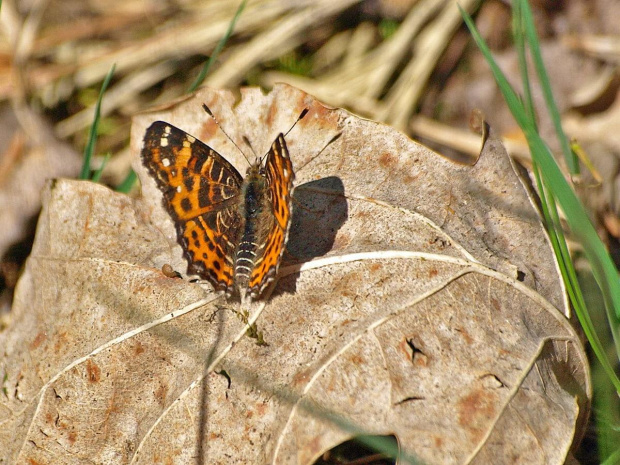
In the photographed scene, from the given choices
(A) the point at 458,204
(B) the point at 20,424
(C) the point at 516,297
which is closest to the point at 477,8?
(A) the point at 458,204


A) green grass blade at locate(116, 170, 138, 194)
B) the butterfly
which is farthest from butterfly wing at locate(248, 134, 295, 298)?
green grass blade at locate(116, 170, 138, 194)

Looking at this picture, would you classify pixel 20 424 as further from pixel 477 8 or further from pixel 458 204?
pixel 477 8

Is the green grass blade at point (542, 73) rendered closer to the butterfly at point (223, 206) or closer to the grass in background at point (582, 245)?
the grass in background at point (582, 245)

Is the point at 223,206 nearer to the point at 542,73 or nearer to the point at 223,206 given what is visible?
the point at 223,206

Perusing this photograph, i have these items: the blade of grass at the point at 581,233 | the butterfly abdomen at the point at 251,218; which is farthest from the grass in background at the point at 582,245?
the butterfly abdomen at the point at 251,218

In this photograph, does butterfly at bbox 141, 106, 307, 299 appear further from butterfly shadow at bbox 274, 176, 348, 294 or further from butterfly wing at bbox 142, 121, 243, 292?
butterfly shadow at bbox 274, 176, 348, 294
